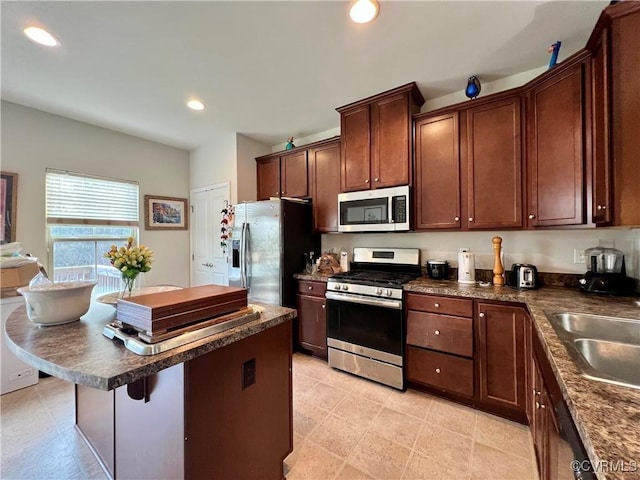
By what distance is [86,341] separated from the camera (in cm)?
104

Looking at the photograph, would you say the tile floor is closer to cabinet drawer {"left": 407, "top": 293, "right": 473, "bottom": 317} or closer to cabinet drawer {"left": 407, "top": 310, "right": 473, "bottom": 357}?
cabinet drawer {"left": 407, "top": 310, "right": 473, "bottom": 357}

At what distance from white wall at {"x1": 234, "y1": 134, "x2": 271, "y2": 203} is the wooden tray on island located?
2.57 metres

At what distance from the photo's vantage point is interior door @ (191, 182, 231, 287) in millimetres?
3760

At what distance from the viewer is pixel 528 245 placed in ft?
7.63

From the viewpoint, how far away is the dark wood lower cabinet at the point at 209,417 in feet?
3.36

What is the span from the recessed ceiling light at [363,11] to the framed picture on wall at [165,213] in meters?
3.44

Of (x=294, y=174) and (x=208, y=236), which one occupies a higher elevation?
(x=294, y=174)

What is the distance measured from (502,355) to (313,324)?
172cm

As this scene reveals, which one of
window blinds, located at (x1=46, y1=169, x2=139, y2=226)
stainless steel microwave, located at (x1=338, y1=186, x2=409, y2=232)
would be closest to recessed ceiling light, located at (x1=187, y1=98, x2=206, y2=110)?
window blinds, located at (x1=46, y1=169, x2=139, y2=226)

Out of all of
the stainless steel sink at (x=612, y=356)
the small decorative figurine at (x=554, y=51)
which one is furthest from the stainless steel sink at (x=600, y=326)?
the small decorative figurine at (x=554, y=51)

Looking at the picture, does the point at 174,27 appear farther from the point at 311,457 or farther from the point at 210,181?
the point at 311,457

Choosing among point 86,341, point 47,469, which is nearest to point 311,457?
point 86,341

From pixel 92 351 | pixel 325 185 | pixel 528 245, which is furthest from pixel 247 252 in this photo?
pixel 528 245

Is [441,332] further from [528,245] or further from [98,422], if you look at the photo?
[98,422]
